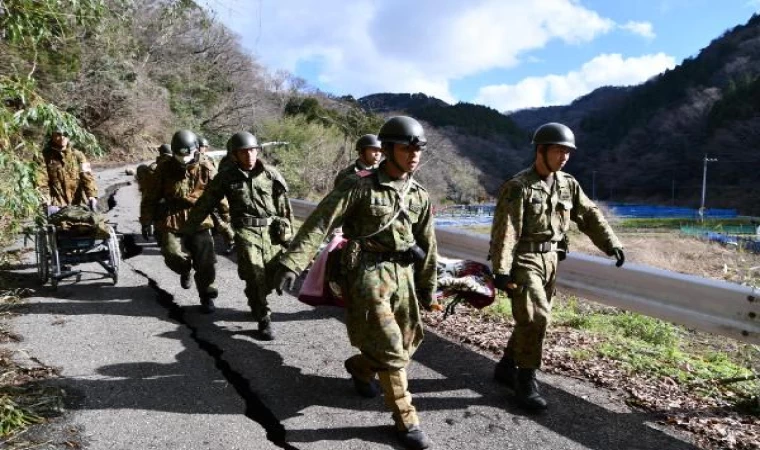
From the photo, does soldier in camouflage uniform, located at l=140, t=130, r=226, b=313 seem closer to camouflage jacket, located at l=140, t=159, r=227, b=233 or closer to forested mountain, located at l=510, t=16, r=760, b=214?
camouflage jacket, located at l=140, t=159, r=227, b=233

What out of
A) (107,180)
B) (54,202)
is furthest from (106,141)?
(54,202)

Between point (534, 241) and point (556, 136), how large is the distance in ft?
2.61

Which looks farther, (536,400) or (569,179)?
(569,179)

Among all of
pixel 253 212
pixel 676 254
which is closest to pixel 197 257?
pixel 253 212

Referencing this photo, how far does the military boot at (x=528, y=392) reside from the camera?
3760mm

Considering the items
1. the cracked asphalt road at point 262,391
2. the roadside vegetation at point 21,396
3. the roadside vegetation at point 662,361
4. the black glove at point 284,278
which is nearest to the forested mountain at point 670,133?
the roadside vegetation at point 662,361

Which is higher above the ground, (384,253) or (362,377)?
(384,253)

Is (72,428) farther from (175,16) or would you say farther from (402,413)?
(175,16)

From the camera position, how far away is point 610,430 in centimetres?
351

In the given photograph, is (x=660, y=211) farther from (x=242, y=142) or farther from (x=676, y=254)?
(x=242, y=142)

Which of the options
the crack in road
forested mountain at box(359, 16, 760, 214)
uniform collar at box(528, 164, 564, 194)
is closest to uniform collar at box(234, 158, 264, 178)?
the crack in road

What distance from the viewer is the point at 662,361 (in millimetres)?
4598

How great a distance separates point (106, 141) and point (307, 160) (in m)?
13.5

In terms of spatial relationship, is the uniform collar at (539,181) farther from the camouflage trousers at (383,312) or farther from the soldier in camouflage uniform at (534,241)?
the camouflage trousers at (383,312)
